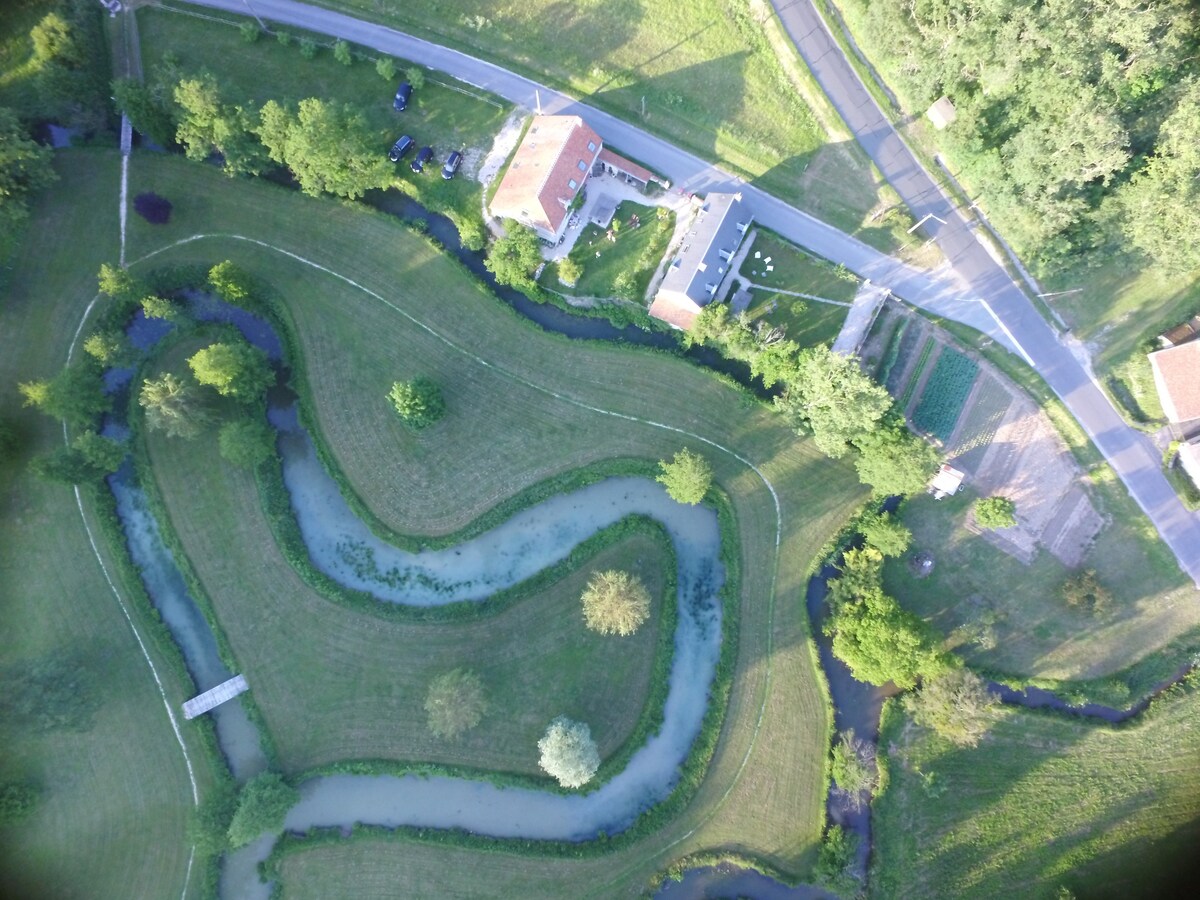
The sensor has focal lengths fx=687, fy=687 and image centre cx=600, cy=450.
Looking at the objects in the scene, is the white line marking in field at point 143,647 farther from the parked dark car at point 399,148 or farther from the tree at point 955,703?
the tree at point 955,703

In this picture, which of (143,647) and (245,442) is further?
(143,647)

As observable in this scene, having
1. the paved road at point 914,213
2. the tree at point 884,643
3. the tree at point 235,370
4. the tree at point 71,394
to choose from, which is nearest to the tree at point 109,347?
the tree at point 71,394

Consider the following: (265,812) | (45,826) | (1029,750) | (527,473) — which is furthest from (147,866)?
(1029,750)

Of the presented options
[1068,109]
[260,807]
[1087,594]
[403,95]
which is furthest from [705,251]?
[260,807]

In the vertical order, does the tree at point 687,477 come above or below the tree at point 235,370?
above

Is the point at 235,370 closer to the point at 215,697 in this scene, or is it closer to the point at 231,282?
the point at 231,282

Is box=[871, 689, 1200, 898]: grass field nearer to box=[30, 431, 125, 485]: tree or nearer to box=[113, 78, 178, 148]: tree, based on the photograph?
box=[30, 431, 125, 485]: tree
